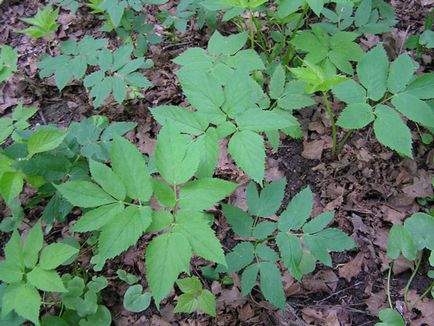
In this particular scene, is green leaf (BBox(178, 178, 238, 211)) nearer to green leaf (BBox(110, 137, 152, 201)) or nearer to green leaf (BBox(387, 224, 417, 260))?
green leaf (BBox(110, 137, 152, 201))

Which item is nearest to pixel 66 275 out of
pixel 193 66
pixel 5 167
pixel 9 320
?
pixel 9 320

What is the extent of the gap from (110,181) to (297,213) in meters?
0.97

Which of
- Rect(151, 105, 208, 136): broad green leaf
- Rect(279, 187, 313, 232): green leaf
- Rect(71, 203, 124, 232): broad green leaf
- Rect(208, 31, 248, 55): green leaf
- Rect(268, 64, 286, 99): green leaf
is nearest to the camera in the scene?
Rect(71, 203, 124, 232): broad green leaf

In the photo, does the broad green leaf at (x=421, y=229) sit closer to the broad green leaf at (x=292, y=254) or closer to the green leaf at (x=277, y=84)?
the broad green leaf at (x=292, y=254)

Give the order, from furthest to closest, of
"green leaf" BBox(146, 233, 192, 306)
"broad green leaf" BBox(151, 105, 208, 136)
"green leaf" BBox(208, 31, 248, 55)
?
"green leaf" BBox(208, 31, 248, 55) → "broad green leaf" BBox(151, 105, 208, 136) → "green leaf" BBox(146, 233, 192, 306)

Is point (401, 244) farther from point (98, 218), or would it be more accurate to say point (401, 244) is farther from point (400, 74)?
point (98, 218)

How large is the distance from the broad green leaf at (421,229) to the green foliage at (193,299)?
1.17m

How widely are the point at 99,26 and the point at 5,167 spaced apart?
2.18 m

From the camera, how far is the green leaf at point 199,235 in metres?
1.35

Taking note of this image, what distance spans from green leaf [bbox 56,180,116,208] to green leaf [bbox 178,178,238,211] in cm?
30

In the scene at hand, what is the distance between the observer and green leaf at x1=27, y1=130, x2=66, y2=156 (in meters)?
1.92

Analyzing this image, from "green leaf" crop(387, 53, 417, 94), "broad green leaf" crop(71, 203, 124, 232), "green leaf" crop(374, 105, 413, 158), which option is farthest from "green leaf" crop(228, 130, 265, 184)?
"green leaf" crop(387, 53, 417, 94)

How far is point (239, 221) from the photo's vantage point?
6.55ft

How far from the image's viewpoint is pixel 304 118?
2896 mm
